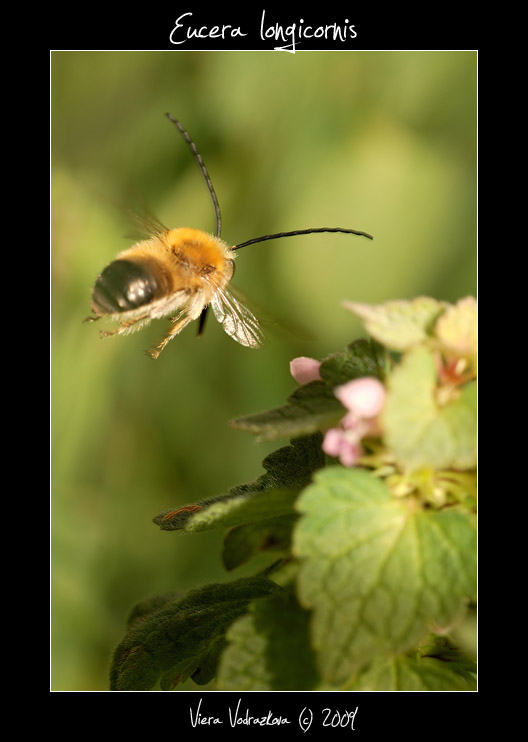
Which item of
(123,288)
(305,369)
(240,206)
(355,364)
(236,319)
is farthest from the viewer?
(240,206)

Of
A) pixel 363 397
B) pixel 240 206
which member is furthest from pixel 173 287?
pixel 240 206

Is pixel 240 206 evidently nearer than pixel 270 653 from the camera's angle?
No

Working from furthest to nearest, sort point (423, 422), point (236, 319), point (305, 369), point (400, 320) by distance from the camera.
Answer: point (236, 319) → point (305, 369) → point (400, 320) → point (423, 422)

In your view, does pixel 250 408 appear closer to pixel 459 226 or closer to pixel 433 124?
pixel 459 226

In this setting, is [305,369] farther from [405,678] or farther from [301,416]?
[405,678]

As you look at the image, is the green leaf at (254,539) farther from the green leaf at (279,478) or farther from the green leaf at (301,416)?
the green leaf at (301,416)

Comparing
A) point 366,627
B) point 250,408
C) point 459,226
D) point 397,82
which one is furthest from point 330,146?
point 366,627

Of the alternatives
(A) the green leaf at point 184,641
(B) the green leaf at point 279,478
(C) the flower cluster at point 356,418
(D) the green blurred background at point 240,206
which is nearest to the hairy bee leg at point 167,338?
(B) the green leaf at point 279,478
